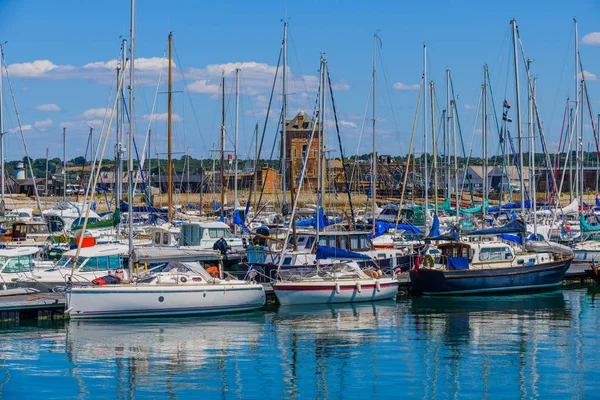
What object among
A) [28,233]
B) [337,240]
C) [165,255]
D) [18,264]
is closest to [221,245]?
[337,240]

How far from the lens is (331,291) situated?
3597cm

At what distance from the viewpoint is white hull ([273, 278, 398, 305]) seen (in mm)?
35531

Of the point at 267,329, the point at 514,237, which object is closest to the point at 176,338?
the point at 267,329

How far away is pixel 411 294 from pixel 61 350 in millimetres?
17084

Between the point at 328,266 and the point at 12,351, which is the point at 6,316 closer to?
the point at 12,351

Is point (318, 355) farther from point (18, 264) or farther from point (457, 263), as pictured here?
point (18, 264)

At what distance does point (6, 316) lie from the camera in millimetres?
32188

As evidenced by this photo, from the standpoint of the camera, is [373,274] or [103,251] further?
[373,274]

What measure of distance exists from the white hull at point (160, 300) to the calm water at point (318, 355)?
0.45m

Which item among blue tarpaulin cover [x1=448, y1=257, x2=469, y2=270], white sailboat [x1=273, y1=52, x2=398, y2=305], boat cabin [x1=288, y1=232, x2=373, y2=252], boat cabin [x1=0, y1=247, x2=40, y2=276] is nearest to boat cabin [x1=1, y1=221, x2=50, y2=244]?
boat cabin [x1=0, y1=247, x2=40, y2=276]

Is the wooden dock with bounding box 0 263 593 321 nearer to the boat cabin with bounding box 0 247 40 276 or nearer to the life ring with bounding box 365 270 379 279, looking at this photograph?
the boat cabin with bounding box 0 247 40 276

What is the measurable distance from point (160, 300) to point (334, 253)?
780 centimetres

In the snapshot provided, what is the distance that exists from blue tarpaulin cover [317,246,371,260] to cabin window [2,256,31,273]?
38.1ft

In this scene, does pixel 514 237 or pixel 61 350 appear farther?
pixel 514 237
